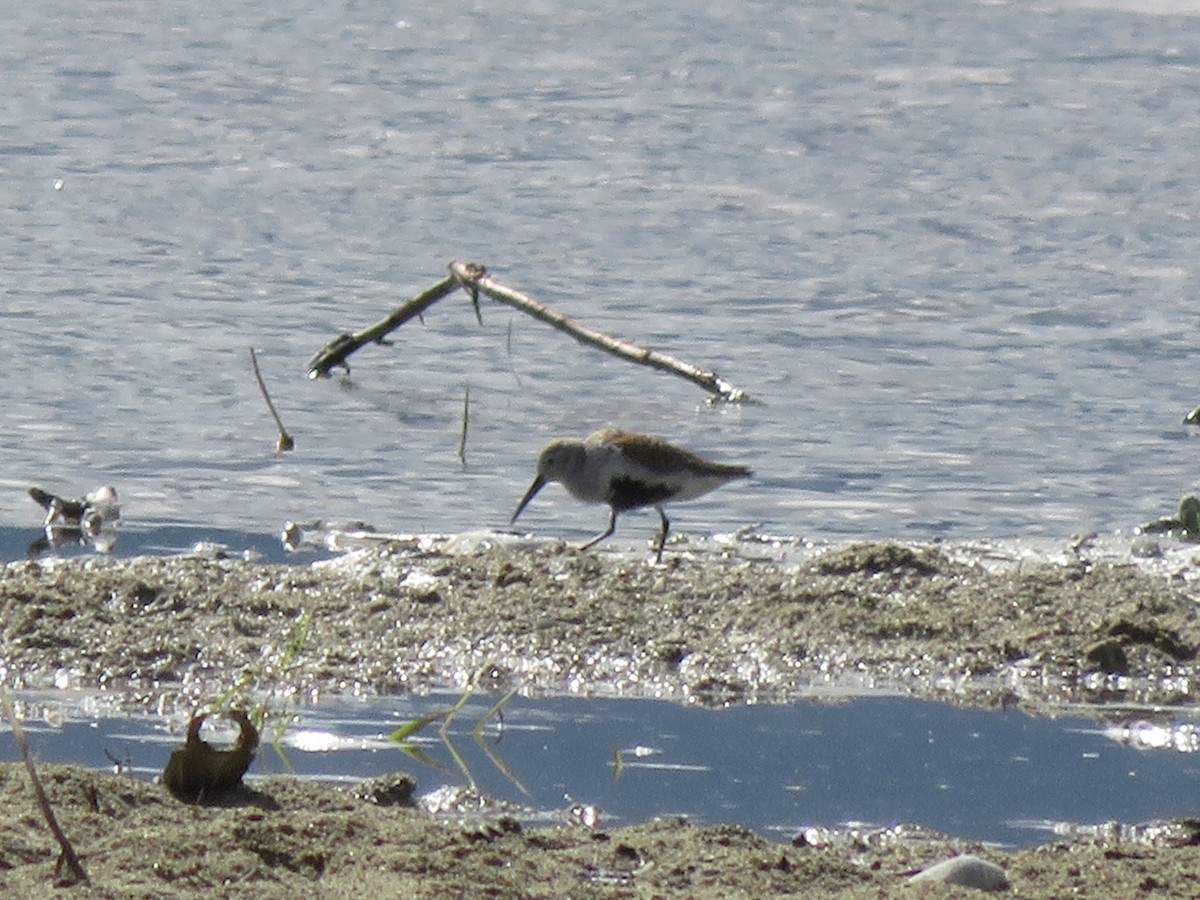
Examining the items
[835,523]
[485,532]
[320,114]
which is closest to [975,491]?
[835,523]

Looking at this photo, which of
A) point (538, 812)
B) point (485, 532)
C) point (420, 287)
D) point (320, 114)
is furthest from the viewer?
point (320, 114)

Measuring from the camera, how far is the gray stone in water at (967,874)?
3600 mm

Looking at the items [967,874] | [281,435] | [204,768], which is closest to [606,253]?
[281,435]

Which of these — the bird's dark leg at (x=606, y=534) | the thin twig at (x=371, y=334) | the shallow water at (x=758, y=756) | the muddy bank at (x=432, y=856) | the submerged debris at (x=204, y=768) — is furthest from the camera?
the thin twig at (x=371, y=334)

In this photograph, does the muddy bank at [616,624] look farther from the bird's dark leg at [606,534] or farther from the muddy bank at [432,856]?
the muddy bank at [432,856]

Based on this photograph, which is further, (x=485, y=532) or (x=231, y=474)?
(x=231, y=474)

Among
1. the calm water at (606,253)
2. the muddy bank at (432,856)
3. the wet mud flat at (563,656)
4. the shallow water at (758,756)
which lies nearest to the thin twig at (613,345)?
the calm water at (606,253)

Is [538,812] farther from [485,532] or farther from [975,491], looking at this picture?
[975,491]

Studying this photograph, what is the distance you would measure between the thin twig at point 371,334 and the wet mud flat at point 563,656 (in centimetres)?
235

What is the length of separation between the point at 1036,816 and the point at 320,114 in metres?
9.94

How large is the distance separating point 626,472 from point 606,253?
388 centimetres

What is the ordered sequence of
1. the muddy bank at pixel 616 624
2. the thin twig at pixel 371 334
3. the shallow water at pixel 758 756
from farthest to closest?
the thin twig at pixel 371 334 → the muddy bank at pixel 616 624 → the shallow water at pixel 758 756

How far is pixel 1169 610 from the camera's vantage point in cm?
552

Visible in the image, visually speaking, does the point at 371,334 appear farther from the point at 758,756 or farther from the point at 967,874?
the point at 967,874
